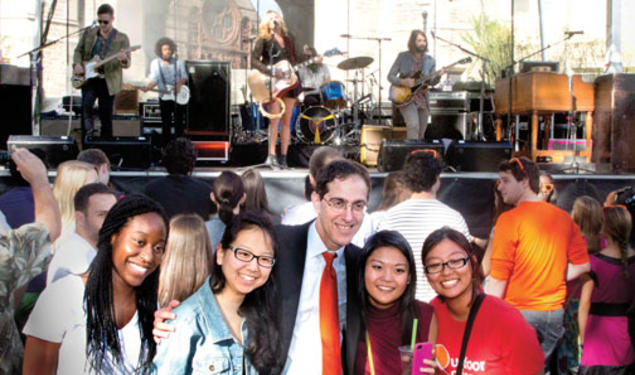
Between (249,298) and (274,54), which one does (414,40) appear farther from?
(249,298)

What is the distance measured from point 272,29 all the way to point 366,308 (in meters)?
4.22

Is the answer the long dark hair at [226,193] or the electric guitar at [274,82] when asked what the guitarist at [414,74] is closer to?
the electric guitar at [274,82]

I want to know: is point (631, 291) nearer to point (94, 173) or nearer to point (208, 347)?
point (208, 347)

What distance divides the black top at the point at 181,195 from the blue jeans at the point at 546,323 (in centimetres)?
168

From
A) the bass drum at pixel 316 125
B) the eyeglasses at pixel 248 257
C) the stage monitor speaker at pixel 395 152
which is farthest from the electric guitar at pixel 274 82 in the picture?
the eyeglasses at pixel 248 257

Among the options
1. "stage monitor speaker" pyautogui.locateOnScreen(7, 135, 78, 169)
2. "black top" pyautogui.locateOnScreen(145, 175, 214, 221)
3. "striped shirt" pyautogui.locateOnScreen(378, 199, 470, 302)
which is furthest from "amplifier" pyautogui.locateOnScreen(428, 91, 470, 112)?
"striped shirt" pyautogui.locateOnScreen(378, 199, 470, 302)

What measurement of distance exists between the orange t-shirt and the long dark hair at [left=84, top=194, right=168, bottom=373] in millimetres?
1599

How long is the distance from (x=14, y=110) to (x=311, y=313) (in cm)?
741

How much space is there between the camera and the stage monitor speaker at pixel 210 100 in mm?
6871

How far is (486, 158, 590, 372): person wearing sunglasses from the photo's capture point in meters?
3.03

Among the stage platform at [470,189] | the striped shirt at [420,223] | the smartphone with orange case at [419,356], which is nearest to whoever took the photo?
the smartphone with orange case at [419,356]

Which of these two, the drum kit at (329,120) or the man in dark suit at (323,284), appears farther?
the drum kit at (329,120)

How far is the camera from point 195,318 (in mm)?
1977

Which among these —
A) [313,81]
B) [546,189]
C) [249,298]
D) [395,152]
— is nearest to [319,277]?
[249,298]
